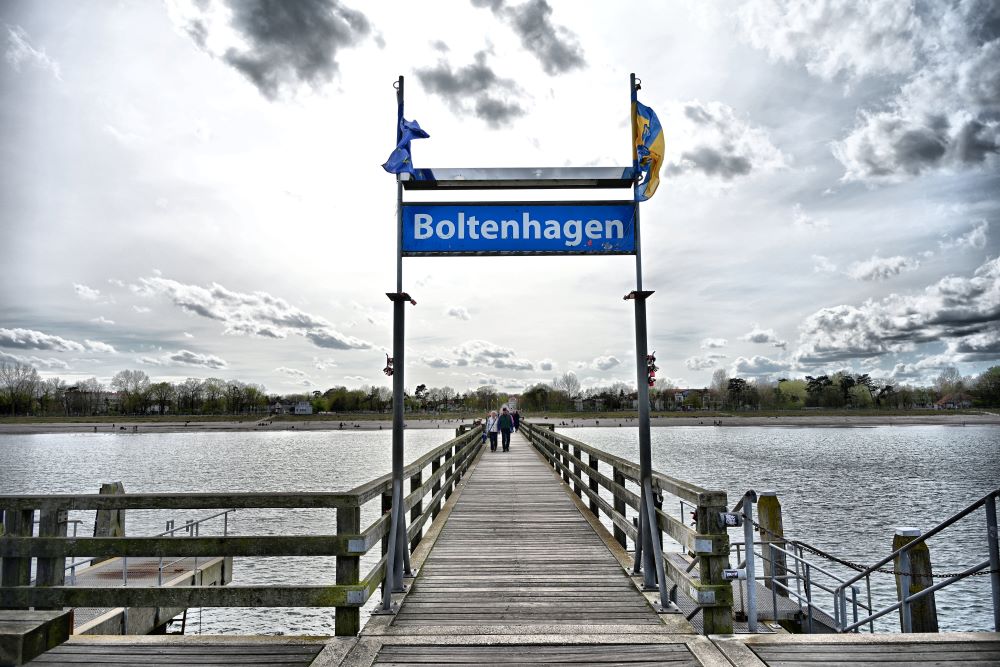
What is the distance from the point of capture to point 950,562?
50.0 ft

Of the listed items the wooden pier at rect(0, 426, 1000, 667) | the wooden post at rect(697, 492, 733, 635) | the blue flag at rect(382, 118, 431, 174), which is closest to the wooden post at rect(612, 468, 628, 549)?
the wooden pier at rect(0, 426, 1000, 667)

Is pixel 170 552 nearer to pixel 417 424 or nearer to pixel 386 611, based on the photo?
pixel 386 611

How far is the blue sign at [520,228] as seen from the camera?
5.50 metres

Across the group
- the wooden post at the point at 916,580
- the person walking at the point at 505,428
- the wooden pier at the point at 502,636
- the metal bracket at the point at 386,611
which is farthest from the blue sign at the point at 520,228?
the person walking at the point at 505,428

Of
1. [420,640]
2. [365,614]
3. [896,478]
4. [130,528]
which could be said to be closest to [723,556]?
[420,640]

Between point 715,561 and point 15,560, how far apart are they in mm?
4884

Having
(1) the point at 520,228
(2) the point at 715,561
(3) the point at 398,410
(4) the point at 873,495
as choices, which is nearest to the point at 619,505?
(2) the point at 715,561

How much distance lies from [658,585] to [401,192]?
13.3ft

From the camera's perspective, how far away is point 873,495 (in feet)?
88.6

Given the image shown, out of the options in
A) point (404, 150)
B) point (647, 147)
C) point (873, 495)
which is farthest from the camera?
point (873, 495)

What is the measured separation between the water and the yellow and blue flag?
766 centimetres

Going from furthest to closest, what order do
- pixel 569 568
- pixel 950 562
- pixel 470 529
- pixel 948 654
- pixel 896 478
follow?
pixel 896 478 < pixel 950 562 < pixel 470 529 < pixel 569 568 < pixel 948 654

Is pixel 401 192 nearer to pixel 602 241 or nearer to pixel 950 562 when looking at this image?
pixel 602 241

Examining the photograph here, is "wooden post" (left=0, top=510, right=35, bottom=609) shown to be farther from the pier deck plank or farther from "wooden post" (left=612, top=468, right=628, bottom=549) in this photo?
"wooden post" (left=612, top=468, right=628, bottom=549)
